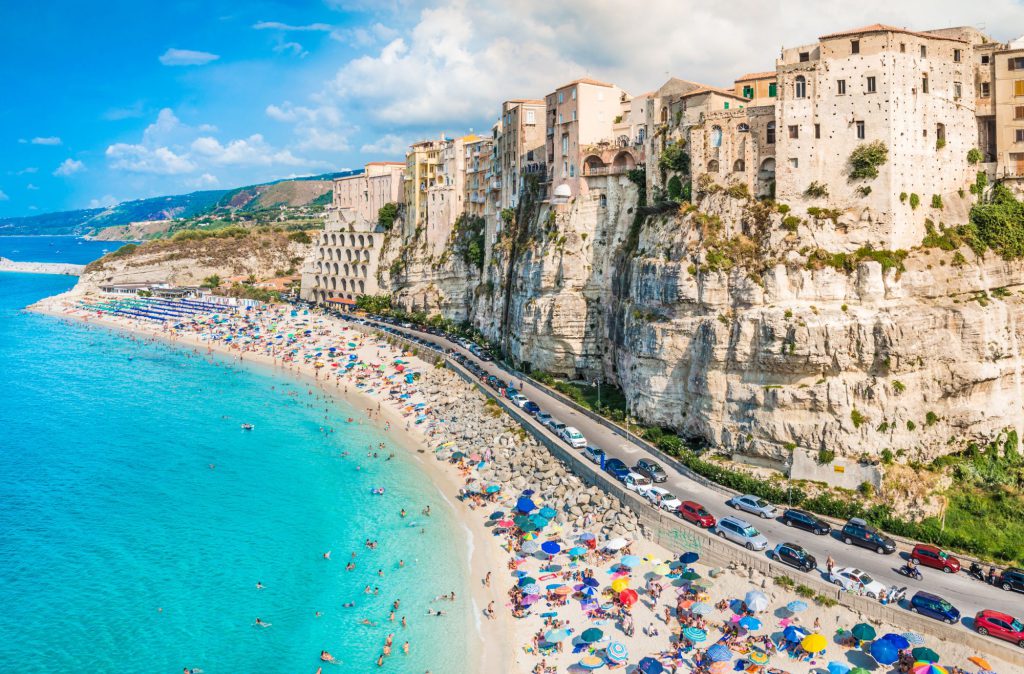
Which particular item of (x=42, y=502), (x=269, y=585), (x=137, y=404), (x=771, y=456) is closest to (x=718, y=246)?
(x=771, y=456)

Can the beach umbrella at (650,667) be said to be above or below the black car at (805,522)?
below

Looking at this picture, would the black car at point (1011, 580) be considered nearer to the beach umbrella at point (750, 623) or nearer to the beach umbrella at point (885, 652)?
the beach umbrella at point (885, 652)

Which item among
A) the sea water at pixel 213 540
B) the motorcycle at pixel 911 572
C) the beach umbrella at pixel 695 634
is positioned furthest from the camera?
the sea water at pixel 213 540

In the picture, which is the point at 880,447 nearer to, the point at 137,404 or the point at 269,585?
the point at 269,585

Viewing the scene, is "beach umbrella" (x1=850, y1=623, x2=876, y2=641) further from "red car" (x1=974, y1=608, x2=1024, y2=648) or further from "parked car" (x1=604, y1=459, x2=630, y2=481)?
"parked car" (x1=604, y1=459, x2=630, y2=481)

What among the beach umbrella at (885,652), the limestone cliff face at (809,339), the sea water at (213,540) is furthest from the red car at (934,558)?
the sea water at (213,540)

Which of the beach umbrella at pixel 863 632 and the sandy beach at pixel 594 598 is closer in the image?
the beach umbrella at pixel 863 632

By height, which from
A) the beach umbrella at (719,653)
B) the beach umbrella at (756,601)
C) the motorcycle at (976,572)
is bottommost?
the beach umbrella at (719,653)
